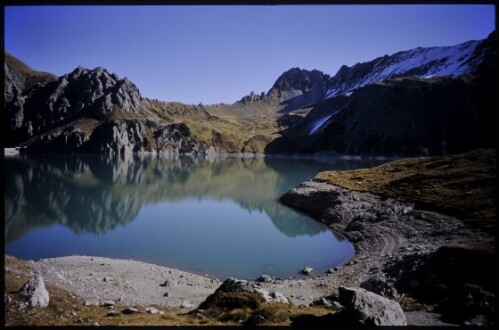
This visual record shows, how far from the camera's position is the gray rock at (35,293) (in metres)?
11.8

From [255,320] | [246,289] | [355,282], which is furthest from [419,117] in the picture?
[255,320]

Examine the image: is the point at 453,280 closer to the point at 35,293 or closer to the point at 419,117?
the point at 35,293

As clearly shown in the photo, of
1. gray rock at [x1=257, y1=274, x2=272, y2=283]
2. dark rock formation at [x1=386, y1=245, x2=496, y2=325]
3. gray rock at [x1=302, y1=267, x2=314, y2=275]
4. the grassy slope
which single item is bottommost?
gray rock at [x1=302, y1=267, x2=314, y2=275]

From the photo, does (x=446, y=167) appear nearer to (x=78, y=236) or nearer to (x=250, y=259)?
(x=250, y=259)

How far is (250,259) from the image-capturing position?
27.7 m

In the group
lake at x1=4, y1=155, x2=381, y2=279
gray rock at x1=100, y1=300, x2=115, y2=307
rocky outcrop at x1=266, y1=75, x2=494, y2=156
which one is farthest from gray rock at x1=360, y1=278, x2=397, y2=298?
rocky outcrop at x1=266, y1=75, x2=494, y2=156

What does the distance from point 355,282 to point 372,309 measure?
12.3 m

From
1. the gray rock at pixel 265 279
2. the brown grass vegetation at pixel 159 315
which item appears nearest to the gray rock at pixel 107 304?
the brown grass vegetation at pixel 159 315

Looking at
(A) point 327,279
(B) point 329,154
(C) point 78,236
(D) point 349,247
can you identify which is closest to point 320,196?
(D) point 349,247

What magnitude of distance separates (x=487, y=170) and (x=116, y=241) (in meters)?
40.1

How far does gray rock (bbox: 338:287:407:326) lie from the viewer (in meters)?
10.3

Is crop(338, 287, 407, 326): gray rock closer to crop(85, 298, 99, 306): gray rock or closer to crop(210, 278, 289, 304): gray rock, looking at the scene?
crop(210, 278, 289, 304): gray rock

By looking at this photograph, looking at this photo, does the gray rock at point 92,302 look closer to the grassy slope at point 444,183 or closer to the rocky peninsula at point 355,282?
the rocky peninsula at point 355,282

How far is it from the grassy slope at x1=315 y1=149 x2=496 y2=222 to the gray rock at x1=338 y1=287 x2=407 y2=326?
17.6 metres
